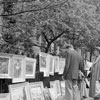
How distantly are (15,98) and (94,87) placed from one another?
2.47 m

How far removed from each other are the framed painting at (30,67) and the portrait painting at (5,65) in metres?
0.98

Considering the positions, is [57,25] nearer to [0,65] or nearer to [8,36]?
[8,36]

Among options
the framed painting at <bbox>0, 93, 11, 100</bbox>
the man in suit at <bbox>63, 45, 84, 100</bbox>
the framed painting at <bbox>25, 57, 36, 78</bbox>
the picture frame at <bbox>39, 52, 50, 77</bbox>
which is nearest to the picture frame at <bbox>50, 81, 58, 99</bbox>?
the picture frame at <bbox>39, 52, 50, 77</bbox>

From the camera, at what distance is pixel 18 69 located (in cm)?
625

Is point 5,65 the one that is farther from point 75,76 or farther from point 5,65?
point 75,76

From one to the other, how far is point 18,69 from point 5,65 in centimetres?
61

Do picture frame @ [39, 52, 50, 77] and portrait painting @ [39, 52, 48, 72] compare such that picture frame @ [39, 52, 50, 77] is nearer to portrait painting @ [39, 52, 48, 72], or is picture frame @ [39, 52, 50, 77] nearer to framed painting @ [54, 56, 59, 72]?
portrait painting @ [39, 52, 48, 72]

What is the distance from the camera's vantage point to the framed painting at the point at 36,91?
692cm

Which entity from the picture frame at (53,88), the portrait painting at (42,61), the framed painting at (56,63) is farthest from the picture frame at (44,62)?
the framed painting at (56,63)

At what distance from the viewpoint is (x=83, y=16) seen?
9914mm

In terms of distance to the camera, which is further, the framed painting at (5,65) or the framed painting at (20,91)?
the framed painting at (20,91)

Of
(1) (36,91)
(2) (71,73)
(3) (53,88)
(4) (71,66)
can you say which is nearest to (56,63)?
(3) (53,88)

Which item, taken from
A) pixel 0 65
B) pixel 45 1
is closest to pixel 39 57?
pixel 45 1

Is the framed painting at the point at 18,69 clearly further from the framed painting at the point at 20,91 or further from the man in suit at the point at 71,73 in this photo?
the man in suit at the point at 71,73
